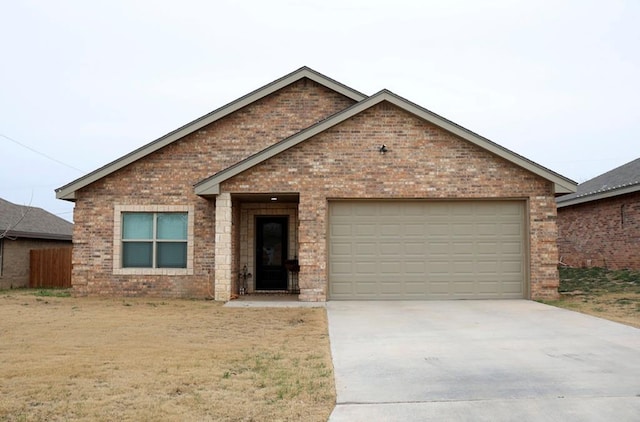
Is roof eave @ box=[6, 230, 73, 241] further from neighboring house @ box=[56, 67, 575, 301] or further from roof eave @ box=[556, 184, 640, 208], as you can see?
roof eave @ box=[556, 184, 640, 208]

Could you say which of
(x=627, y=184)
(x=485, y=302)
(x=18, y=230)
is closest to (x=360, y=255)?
(x=485, y=302)

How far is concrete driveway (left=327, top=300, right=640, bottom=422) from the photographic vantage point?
19.0 ft

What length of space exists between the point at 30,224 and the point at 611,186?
23042 millimetres

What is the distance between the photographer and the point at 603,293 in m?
16.3

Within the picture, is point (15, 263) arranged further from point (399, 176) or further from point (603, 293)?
point (603, 293)

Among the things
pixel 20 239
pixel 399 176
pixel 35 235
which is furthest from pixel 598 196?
pixel 20 239

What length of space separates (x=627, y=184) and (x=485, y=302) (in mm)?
8738

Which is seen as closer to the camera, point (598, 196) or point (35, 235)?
point (598, 196)

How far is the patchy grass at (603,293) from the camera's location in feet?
41.2

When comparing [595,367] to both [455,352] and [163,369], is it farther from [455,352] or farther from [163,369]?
[163,369]

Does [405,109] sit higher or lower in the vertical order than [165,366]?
higher

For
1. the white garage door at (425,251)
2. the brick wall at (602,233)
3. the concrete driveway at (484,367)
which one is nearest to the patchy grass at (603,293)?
the brick wall at (602,233)

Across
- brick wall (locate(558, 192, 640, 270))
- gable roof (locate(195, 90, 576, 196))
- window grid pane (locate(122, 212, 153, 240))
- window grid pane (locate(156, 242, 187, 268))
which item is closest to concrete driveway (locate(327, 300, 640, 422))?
gable roof (locate(195, 90, 576, 196))

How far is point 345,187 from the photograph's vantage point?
49.2ft
